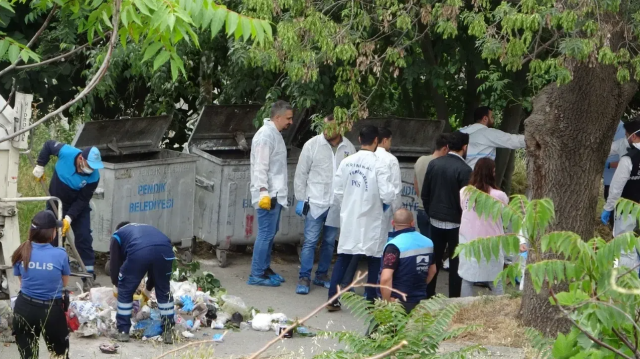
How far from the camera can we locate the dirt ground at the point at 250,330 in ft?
26.2

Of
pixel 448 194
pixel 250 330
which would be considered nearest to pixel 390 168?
pixel 448 194

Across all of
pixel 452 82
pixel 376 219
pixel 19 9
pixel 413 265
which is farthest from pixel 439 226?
pixel 19 9

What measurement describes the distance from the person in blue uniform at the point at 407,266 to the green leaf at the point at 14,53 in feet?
12.6

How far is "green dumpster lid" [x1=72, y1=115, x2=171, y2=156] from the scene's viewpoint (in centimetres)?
1110

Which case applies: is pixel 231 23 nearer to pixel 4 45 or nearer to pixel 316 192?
pixel 4 45

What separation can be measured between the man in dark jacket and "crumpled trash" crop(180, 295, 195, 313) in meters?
2.30

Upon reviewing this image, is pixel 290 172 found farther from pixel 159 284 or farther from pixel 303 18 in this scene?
pixel 159 284

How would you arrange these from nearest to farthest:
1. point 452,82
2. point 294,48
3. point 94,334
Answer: point 94,334
point 294,48
point 452,82

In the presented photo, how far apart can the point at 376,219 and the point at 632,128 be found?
319 cm

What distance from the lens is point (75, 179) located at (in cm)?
974

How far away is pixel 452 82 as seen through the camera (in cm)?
1203

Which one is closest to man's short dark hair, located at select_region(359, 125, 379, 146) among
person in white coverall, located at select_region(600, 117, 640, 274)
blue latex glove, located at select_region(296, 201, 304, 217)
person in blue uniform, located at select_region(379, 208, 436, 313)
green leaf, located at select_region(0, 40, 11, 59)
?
blue latex glove, located at select_region(296, 201, 304, 217)

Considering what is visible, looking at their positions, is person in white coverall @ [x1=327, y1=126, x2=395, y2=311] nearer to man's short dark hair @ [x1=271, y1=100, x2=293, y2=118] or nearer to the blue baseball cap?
man's short dark hair @ [x1=271, y1=100, x2=293, y2=118]

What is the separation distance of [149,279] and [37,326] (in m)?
1.31
